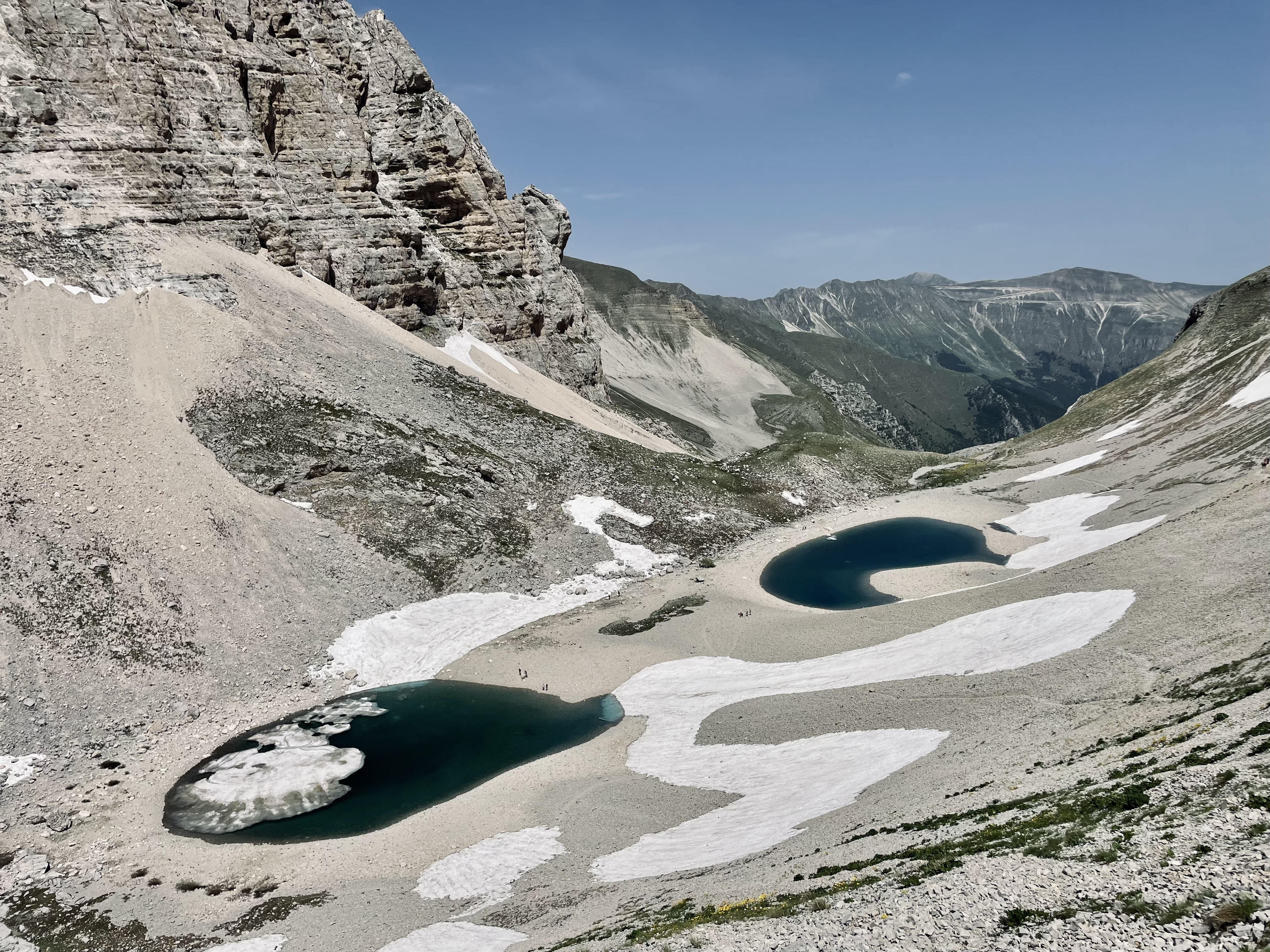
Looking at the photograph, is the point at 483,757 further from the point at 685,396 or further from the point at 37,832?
the point at 685,396

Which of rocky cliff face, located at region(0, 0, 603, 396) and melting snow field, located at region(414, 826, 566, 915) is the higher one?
rocky cliff face, located at region(0, 0, 603, 396)

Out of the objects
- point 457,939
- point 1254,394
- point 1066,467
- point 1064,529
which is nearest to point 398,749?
point 457,939

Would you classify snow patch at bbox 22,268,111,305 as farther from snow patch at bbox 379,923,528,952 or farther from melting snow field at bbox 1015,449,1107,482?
melting snow field at bbox 1015,449,1107,482

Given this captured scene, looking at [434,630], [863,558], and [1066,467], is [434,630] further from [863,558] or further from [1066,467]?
[1066,467]

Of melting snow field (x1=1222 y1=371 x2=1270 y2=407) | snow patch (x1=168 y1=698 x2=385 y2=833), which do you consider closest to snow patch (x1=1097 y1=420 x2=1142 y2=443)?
melting snow field (x1=1222 y1=371 x2=1270 y2=407)

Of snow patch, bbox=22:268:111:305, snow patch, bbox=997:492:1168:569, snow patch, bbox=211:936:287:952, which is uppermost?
snow patch, bbox=22:268:111:305

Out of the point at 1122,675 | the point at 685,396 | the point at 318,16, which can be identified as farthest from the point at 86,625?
the point at 685,396
